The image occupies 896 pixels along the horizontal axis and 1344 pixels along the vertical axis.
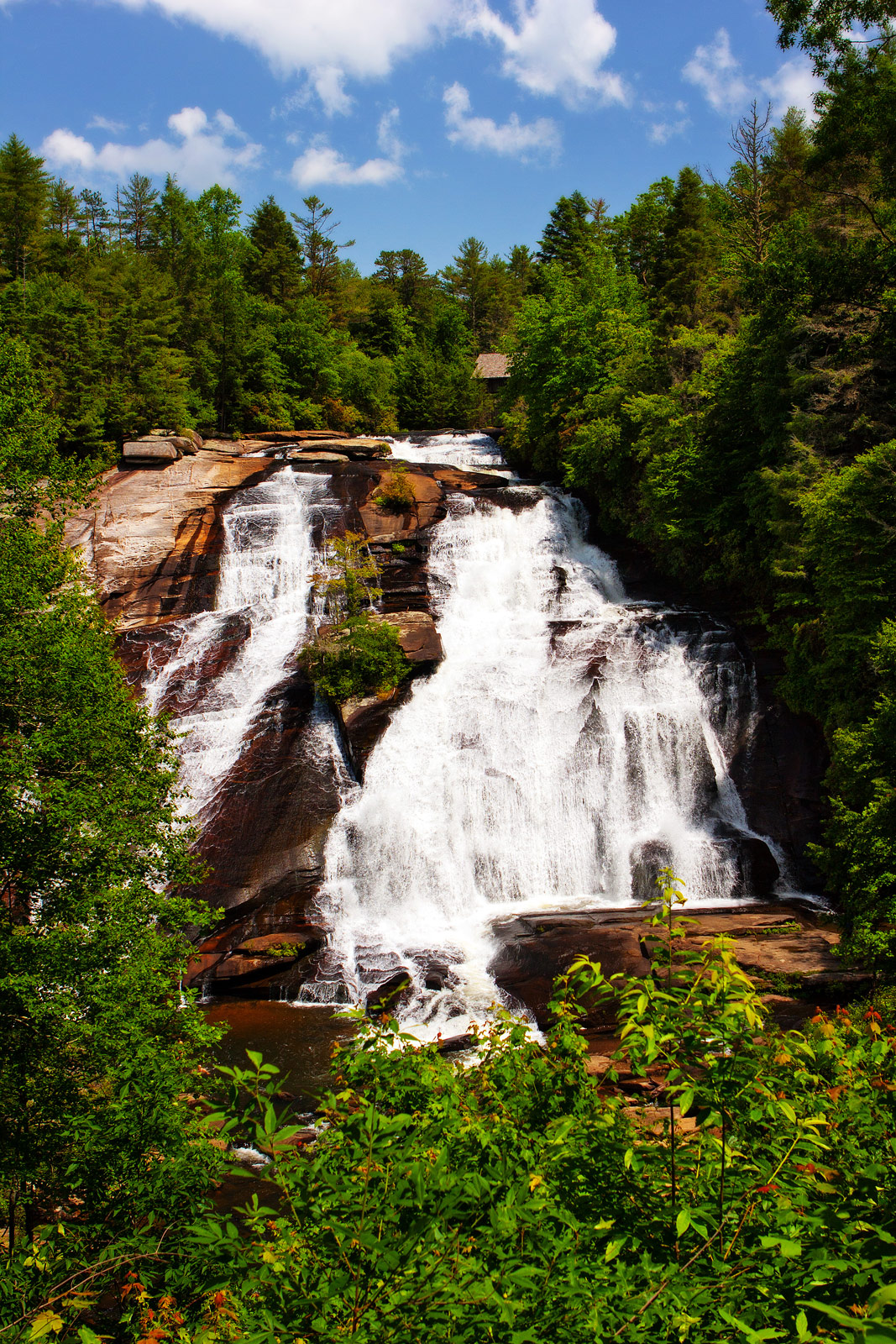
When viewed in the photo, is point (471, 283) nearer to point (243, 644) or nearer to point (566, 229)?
point (566, 229)

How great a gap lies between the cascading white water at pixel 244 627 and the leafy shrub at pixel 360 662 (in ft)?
5.27

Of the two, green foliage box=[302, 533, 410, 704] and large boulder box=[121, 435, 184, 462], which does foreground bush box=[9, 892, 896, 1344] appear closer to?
green foliage box=[302, 533, 410, 704]

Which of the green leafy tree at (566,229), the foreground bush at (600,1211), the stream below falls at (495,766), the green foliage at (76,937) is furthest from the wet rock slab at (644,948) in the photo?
the green leafy tree at (566,229)

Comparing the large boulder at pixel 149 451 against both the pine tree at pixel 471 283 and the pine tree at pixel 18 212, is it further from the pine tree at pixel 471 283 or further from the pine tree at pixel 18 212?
the pine tree at pixel 471 283

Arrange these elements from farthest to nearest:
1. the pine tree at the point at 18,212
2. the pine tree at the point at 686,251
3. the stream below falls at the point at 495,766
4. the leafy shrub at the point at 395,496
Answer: the pine tree at the point at 18,212 → the pine tree at the point at 686,251 → the leafy shrub at the point at 395,496 → the stream below falls at the point at 495,766

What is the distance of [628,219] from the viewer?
3778cm

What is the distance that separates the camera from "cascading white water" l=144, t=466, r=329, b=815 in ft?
56.4

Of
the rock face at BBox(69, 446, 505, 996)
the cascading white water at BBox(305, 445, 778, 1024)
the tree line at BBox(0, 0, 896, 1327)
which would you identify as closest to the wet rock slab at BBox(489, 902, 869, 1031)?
the cascading white water at BBox(305, 445, 778, 1024)

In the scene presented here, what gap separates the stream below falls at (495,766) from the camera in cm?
1431

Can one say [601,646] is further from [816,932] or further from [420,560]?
[816,932]

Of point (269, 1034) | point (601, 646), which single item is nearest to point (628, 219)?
point (601, 646)

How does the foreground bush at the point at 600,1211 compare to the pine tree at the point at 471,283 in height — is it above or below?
below

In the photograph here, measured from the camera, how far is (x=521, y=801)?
16062mm

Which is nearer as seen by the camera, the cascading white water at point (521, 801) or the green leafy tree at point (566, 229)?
the cascading white water at point (521, 801)
